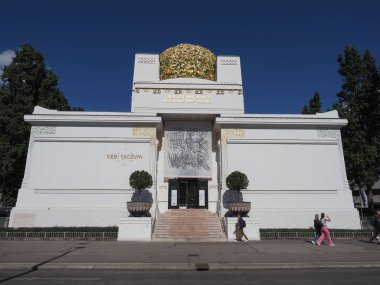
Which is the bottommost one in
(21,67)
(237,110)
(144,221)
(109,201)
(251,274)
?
(251,274)

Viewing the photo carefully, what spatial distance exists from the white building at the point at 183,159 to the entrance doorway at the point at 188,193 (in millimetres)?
64

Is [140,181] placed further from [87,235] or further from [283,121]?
[283,121]

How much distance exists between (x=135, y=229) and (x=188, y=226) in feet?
9.70

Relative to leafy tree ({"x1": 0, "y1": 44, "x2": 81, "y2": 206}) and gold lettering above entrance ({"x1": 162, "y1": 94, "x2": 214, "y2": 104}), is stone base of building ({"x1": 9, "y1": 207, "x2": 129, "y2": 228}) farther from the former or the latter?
gold lettering above entrance ({"x1": 162, "y1": 94, "x2": 214, "y2": 104})

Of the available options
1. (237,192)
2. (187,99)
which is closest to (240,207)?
(237,192)

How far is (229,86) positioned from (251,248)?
1241cm

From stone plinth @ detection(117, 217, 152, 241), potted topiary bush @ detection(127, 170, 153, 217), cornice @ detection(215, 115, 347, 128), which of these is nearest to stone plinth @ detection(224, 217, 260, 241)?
stone plinth @ detection(117, 217, 152, 241)

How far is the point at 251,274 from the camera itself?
7016 mm

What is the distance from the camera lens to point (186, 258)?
28.6 ft

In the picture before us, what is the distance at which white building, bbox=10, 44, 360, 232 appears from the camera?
53.9 ft

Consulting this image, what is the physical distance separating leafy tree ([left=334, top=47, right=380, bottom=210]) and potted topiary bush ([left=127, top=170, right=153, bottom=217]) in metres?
14.2

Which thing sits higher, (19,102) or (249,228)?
(19,102)

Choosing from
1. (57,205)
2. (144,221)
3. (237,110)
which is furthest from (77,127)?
(237,110)

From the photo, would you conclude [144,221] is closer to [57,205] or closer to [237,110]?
[57,205]
